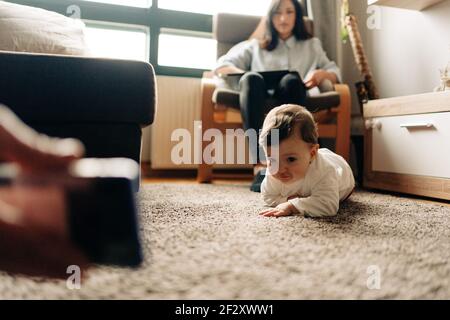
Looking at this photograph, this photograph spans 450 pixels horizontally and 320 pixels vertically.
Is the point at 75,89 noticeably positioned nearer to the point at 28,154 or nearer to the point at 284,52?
the point at 28,154

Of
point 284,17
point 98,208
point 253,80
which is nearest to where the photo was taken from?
point 98,208

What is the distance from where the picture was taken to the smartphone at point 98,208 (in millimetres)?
462

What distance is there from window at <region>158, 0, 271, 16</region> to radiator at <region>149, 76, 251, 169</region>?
1.62 feet

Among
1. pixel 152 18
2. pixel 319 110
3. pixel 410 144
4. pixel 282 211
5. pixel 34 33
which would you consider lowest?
pixel 282 211

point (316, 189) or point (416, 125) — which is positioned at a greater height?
point (416, 125)

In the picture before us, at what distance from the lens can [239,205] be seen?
1030 millimetres

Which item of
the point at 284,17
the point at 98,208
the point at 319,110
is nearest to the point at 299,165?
the point at 98,208

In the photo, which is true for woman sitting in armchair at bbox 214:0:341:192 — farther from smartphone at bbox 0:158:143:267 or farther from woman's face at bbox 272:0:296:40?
smartphone at bbox 0:158:143:267

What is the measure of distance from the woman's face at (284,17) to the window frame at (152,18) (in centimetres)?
67

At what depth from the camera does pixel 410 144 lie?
4.45ft

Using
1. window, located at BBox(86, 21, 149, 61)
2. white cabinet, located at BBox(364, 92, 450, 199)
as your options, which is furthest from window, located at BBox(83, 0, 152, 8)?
white cabinet, located at BBox(364, 92, 450, 199)

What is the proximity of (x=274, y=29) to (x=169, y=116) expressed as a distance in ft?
2.34

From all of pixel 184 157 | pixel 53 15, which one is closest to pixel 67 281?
pixel 53 15

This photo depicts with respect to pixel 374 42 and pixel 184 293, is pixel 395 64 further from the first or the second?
pixel 184 293
